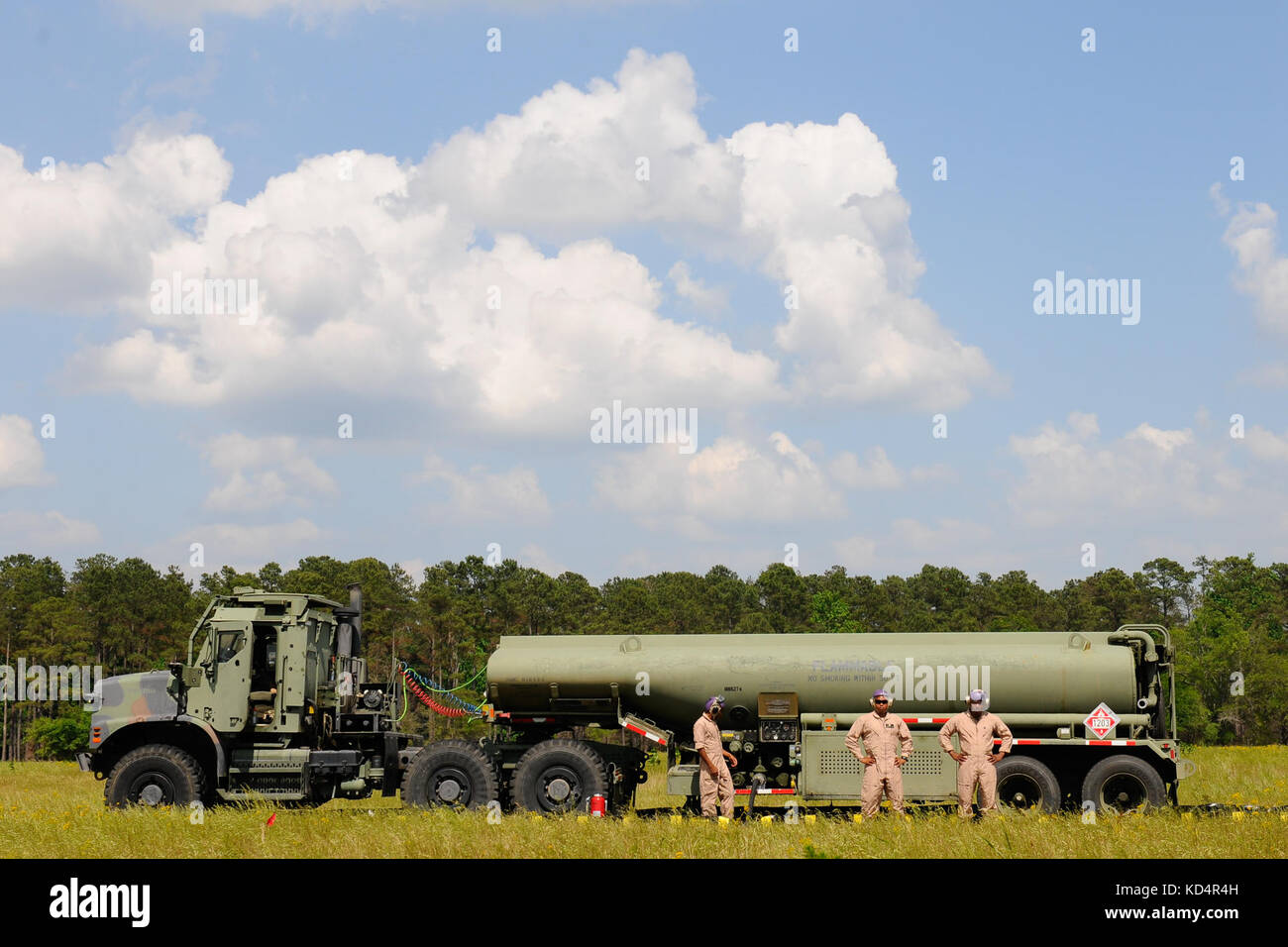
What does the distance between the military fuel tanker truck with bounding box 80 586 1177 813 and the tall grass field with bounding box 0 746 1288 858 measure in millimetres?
1111

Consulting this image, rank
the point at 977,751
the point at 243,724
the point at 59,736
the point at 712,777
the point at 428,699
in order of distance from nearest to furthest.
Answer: the point at 977,751 < the point at 712,777 < the point at 243,724 < the point at 428,699 < the point at 59,736

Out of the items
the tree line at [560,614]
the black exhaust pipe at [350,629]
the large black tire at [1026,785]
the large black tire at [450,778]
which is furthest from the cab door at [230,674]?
the tree line at [560,614]

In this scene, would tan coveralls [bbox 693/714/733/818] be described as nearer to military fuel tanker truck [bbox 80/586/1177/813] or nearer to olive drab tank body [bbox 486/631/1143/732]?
military fuel tanker truck [bbox 80/586/1177/813]

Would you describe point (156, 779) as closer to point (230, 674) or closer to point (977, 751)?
point (230, 674)

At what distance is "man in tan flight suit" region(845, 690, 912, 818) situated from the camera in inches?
615

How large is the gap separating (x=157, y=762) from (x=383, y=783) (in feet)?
11.1

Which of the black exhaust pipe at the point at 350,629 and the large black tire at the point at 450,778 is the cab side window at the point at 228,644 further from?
the large black tire at the point at 450,778

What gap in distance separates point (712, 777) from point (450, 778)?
3897 millimetres

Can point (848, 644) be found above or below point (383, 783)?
above

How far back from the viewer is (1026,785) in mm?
17719

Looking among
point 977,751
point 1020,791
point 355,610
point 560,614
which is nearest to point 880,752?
point 977,751
